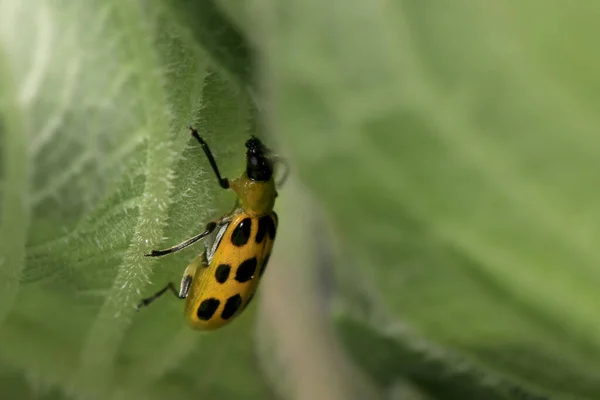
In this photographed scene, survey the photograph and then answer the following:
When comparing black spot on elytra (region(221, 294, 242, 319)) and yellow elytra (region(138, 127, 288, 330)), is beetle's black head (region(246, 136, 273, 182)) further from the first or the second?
black spot on elytra (region(221, 294, 242, 319))

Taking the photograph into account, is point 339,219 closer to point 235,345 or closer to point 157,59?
point 157,59

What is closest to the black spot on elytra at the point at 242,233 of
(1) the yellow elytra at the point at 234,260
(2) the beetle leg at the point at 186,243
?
(1) the yellow elytra at the point at 234,260

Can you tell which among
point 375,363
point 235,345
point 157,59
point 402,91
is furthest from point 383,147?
point 235,345

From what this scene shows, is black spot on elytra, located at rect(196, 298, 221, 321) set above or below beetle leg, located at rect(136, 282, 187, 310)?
below

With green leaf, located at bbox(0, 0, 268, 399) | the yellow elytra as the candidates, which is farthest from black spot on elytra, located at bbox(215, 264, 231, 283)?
green leaf, located at bbox(0, 0, 268, 399)

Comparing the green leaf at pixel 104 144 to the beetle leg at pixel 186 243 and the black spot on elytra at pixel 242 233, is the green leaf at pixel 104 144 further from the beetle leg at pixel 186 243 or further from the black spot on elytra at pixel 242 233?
the black spot on elytra at pixel 242 233

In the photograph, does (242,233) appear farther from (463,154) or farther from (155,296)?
(463,154)

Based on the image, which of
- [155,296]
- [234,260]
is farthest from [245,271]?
[155,296]

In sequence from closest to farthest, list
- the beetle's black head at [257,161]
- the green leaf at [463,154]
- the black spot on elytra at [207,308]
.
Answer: the green leaf at [463,154], the beetle's black head at [257,161], the black spot on elytra at [207,308]
